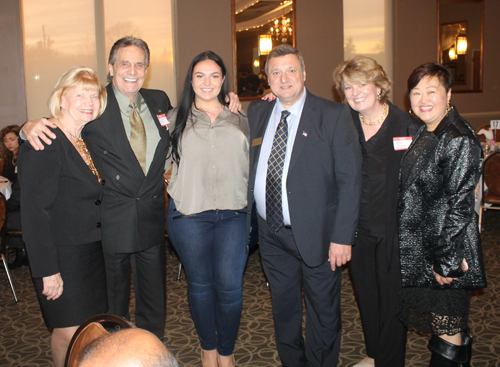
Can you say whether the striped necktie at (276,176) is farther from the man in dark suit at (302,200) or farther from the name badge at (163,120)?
the name badge at (163,120)

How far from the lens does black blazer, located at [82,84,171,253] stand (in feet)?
8.04

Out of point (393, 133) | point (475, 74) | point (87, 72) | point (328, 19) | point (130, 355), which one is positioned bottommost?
point (130, 355)

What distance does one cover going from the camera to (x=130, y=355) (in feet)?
2.89

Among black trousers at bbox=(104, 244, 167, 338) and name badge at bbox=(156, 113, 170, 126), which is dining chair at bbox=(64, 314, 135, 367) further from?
name badge at bbox=(156, 113, 170, 126)

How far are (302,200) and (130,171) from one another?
985mm

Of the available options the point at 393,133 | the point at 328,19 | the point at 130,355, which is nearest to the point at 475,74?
the point at 328,19

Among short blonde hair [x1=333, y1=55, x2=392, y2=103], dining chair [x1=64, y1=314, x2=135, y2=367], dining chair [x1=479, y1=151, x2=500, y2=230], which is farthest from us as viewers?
dining chair [x1=479, y1=151, x2=500, y2=230]

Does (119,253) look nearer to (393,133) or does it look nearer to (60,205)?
(60,205)

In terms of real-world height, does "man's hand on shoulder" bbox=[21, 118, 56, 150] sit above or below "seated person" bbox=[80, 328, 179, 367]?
above

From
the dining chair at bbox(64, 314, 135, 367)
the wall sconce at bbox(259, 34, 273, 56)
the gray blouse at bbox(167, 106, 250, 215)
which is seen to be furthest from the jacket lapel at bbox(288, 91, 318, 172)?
the wall sconce at bbox(259, 34, 273, 56)

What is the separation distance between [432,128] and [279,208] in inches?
35.1

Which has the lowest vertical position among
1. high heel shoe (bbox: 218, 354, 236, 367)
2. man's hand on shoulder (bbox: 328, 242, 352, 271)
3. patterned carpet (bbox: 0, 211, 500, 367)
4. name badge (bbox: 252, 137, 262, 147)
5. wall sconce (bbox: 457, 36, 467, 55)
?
patterned carpet (bbox: 0, 211, 500, 367)

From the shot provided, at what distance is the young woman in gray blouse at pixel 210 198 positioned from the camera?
8.23 feet

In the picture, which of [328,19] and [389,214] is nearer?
[389,214]
